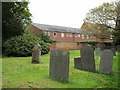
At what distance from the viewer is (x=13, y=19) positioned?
64.2 feet

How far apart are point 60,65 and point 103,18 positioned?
23.5m

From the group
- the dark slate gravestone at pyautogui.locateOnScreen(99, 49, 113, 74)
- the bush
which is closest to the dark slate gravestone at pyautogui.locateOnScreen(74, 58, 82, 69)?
the dark slate gravestone at pyautogui.locateOnScreen(99, 49, 113, 74)

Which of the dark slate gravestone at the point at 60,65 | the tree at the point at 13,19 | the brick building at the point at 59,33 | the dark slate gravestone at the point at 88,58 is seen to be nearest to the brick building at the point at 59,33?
the brick building at the point at 59,33

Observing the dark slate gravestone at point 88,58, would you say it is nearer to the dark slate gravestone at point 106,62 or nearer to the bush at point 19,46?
the dark slate gravestone at point 106,62

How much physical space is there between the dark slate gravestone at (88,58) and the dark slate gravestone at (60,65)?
2.65 meters

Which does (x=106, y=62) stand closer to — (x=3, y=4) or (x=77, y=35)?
(x=3, y=4)

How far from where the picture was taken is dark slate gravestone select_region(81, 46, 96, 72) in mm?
8422

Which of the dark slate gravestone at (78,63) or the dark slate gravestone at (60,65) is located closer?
the dark slate gravestone at (60,65)

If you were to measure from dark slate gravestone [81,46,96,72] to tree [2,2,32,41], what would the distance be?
13.1m

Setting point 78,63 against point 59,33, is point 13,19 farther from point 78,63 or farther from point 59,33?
point 59,33

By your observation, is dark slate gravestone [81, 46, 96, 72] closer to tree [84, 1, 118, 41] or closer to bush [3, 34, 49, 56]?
bush [3, 34, 49, 56]

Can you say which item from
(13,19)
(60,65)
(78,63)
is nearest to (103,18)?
(13,19)

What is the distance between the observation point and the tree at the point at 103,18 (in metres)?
26.2

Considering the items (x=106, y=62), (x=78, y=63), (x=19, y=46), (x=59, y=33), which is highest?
(x=59, y=33)
